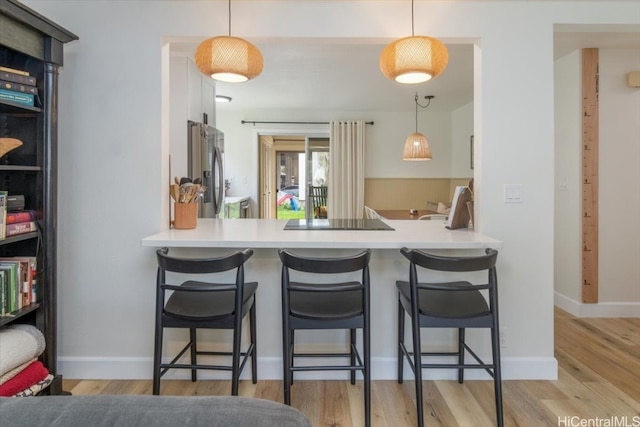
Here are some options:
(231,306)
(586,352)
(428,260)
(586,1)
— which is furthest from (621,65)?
(231,306)

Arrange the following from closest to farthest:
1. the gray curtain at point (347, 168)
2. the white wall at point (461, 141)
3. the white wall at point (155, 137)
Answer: the white wall at point (155, 137), the white wall at point (461, 141), the gray curtain at point (347, 168)

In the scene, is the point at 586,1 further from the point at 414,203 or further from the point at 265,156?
the point at 265,156

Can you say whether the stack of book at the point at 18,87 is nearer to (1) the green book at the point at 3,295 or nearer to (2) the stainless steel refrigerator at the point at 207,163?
(1) the green book at the point at 3,295

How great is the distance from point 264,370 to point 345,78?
3202 mm

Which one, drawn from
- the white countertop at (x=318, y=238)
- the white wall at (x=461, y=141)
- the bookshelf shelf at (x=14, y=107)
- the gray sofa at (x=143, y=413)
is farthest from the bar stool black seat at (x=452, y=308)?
the white wall at (x=461, y=141)

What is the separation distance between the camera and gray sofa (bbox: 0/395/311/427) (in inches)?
30.6

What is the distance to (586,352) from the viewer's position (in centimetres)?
269

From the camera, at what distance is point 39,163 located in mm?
1887

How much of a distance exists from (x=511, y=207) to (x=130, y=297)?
2.36 meters

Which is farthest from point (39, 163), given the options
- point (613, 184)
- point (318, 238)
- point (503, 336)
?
point (613, 184)

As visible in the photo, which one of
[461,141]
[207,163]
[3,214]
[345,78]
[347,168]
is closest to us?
[3,214]

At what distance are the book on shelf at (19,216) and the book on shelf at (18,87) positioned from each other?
22.7 inches

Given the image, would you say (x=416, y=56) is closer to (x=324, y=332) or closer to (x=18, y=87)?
(x=324, y=332)

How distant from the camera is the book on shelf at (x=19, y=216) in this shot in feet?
5.82
